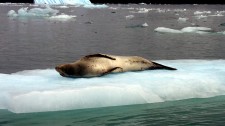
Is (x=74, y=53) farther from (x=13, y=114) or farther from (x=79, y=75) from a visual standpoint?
(x=13, y=114)

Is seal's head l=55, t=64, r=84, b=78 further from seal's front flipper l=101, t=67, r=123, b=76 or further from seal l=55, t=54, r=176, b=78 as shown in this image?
seal's front flipper l=101, t=67, r=123, b=76

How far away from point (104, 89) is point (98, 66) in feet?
3.41

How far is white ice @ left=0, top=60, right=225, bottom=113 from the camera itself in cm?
530

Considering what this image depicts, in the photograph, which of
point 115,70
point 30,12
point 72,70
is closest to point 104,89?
point 72,70

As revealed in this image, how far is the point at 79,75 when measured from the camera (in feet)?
21.3

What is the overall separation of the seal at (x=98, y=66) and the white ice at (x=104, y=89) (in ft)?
0.44

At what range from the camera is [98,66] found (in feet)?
21.7

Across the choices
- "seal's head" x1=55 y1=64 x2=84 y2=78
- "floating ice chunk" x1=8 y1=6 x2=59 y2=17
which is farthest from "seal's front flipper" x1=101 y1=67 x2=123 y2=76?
"floating ice chunk" x1=8 y1=6 x2=59 y2=17

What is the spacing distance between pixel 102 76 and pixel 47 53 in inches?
261

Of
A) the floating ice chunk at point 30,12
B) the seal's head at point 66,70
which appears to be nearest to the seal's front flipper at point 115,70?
the seal's head at point 66,70

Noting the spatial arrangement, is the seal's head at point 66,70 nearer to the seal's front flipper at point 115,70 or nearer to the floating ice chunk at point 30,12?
the seal's front flipper at point 115,70

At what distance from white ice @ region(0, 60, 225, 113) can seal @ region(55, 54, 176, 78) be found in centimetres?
13

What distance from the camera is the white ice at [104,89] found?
209 inches

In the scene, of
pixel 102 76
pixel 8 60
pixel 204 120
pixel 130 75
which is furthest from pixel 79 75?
pixel 8 60
